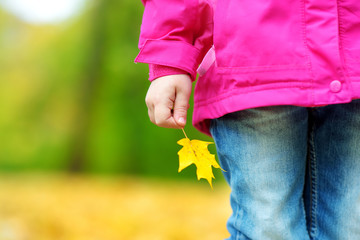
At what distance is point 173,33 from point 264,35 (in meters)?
0.23

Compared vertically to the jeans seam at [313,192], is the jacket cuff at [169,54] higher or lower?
higher

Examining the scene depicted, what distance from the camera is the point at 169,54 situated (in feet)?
3.62

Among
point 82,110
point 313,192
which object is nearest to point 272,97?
point 313,192

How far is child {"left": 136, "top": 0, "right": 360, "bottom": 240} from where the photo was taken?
99 cm

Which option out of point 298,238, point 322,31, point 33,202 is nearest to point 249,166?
point 298,238

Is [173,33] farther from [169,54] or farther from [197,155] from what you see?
[197,155]

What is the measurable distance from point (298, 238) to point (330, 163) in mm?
199

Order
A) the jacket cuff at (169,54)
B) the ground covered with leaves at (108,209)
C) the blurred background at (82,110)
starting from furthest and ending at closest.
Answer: the blurred background at (82,110)
the ground covered with leaves at (108,209)
the jacket cuff at (169,54)

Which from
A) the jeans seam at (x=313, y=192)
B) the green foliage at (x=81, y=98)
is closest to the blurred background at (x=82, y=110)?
the green foliage at (x=81, y=98)

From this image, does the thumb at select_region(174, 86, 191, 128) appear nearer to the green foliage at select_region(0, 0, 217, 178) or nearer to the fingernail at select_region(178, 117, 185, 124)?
the fingernail at select_region(178, 117, 185, 124)

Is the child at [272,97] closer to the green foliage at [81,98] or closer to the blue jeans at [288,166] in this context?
the blue jeans at [288,166]

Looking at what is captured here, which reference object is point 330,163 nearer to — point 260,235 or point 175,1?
point 260,235

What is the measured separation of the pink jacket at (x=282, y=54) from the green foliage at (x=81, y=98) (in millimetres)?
5750

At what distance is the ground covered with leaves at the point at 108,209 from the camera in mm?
3459
